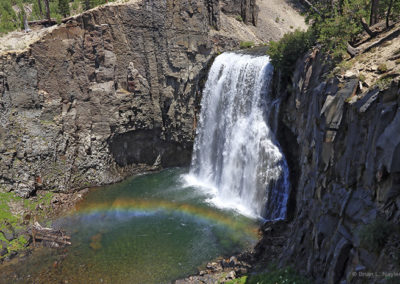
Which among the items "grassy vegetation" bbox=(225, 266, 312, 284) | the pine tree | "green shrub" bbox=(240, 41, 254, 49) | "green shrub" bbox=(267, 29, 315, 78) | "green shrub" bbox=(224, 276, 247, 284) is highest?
the pine tree

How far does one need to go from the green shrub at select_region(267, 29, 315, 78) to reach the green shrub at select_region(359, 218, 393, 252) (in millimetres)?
15737

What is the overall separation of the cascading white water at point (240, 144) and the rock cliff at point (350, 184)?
7.73 m

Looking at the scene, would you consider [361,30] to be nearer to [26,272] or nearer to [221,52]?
[221,52]

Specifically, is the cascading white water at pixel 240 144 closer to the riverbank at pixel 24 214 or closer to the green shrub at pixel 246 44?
the green shrub at pixel 246 44

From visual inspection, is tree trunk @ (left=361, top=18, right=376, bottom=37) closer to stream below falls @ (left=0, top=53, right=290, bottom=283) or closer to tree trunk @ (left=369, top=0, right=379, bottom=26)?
tree trunk @ (left=369, top=0, right=379, bottom=26)

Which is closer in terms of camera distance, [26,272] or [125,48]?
[26,272]

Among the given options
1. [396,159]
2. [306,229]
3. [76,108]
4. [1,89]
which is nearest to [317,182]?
[306,229]

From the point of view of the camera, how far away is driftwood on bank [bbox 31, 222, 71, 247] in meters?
23.0

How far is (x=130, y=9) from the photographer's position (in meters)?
31.0

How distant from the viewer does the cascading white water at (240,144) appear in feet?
81.1

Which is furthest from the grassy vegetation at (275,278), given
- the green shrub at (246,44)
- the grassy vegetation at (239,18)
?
Answer: the grassy vegetation at (239,18)

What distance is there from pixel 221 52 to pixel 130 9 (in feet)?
36.4

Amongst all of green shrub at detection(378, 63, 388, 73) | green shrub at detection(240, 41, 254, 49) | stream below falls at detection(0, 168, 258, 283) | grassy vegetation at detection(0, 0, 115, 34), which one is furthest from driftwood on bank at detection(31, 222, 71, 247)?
green shrub at detection(240, 41, 254, 49)

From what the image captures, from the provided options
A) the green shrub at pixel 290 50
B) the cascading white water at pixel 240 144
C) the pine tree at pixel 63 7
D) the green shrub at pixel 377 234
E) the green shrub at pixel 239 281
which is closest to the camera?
the green shrub at pixel 377 234
